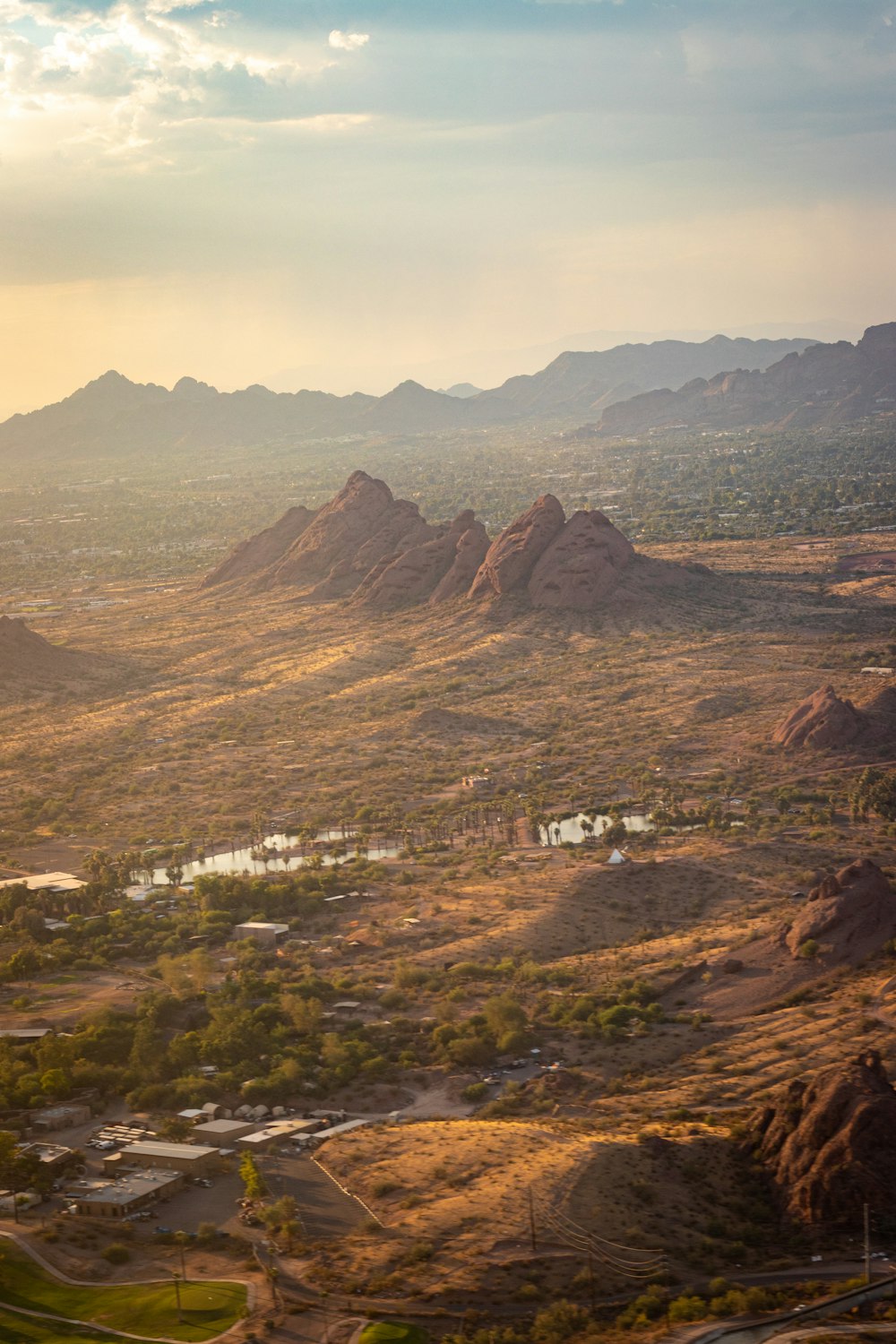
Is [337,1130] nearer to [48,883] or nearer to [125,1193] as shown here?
[125,1193]

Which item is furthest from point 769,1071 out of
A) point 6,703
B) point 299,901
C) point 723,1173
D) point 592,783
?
point 6,703

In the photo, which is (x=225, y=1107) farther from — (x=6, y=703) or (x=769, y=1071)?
(x=6, y=703)

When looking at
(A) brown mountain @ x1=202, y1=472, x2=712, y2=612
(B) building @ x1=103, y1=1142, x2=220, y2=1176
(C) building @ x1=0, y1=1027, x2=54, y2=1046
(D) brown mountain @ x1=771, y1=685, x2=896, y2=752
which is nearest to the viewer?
(B) building @ x1=103, y1=1142, x2=220, y2=1176

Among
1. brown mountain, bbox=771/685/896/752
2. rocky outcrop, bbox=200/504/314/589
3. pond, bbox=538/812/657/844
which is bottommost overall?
pond, bbox=538/812/657/844

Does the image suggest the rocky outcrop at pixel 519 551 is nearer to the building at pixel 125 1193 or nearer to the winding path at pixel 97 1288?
the building at pixel 125 1193

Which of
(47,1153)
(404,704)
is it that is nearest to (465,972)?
(47,1153)

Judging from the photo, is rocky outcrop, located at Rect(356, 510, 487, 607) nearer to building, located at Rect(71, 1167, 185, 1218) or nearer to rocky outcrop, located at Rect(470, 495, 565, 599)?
rocky outcrop, located at Rect(470, 495, 565, 599)

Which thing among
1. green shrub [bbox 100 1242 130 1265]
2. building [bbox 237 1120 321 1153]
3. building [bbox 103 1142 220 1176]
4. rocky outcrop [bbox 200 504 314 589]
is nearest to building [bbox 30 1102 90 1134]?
building [bbox 103 1142 220 1176]

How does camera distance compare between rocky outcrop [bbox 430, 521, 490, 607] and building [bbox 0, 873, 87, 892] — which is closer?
building [bbox 0, 873, 87, 892]
